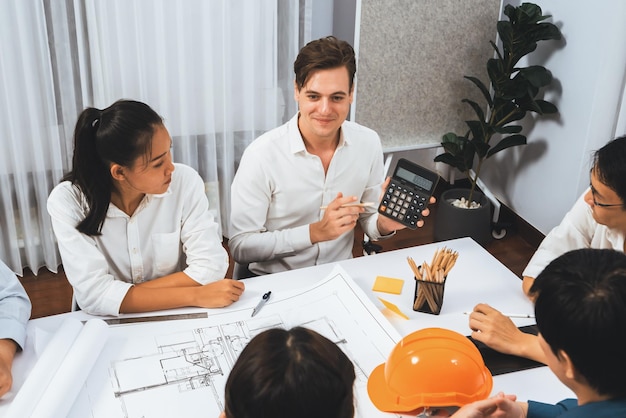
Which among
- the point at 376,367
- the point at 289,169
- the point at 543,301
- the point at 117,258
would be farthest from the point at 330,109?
the point at 543,301

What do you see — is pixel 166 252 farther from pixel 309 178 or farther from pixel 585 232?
pixel 585 232

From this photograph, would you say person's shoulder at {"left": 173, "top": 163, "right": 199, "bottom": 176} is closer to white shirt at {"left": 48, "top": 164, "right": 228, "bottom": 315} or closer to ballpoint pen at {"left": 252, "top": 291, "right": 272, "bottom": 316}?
white shirt at {"left": 48, "top": 164, "right": 228, "bottom": 315}

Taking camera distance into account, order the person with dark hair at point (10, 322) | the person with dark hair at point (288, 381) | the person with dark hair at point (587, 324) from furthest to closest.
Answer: the person with dark hair at point (10, 322) < the person with dark hair at point (587, 324) < the person with dark hair at point (288, 381)

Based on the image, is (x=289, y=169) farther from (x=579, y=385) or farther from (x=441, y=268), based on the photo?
(x=579, y=385)

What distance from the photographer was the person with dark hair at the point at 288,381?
61 centimetres

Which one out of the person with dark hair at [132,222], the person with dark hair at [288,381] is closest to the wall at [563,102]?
the person with dark hair at [132,222]

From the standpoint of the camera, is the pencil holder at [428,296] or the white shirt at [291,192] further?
the white shirt at [291,192]

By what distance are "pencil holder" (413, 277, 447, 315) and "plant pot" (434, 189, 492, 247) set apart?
60.3 inches

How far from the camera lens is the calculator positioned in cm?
134

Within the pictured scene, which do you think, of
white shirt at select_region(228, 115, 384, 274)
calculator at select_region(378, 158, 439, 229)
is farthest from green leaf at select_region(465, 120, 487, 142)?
calculator at select_region(378, 158, 439, 229)

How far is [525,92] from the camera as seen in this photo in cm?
248

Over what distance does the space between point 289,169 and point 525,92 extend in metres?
1.33

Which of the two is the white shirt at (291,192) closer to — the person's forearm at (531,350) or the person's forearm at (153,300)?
the person's forearm at (153,300)

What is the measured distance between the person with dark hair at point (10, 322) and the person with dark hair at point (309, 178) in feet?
1.83
